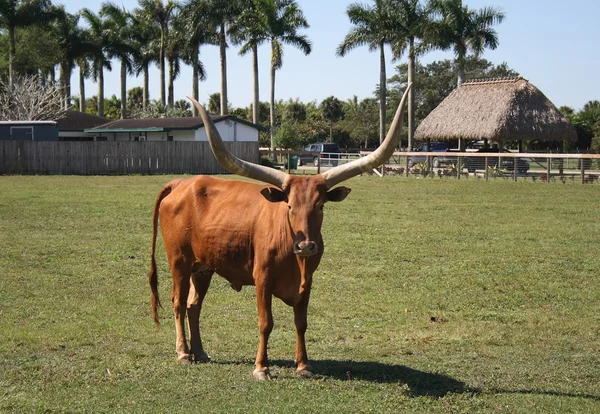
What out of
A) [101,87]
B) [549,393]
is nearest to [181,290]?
[549,393]

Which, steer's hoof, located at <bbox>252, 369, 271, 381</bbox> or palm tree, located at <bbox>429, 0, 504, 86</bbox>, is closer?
steer's hoof, located at <bbox>252, 369, 271, 381</bbox>

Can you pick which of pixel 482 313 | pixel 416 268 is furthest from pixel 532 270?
pixel 482 313

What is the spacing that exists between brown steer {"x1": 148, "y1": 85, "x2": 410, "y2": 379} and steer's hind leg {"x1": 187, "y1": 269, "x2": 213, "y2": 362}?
0.03ft

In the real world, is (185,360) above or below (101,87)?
below

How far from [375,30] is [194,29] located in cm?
1602

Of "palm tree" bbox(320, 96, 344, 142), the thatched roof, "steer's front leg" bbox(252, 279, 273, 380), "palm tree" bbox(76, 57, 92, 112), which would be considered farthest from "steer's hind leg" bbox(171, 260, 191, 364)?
"palm tree" bbox(320, 96, 344, 142)

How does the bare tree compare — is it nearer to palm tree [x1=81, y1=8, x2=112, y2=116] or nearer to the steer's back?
palm tree [x1=81, y1=8, x2=112, y2=116]

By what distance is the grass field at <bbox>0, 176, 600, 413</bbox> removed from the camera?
688 centimetres

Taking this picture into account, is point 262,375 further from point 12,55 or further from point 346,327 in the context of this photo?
point 12,55

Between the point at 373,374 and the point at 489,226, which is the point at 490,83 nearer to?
the point at 489,226

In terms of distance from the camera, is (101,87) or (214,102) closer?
(101,87)

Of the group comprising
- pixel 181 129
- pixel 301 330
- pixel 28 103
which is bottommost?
pixel 301 330

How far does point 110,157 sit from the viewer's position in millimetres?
47688

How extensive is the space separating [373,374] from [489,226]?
43.6ft
